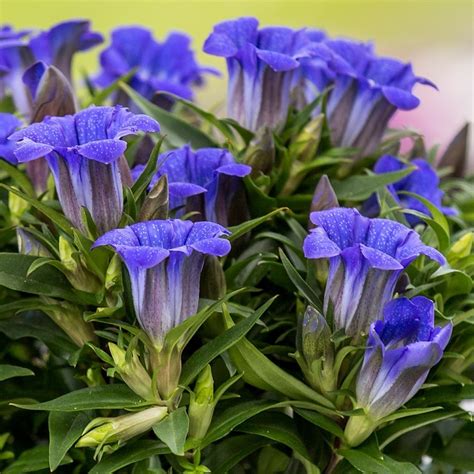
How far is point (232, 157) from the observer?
2.71 ft

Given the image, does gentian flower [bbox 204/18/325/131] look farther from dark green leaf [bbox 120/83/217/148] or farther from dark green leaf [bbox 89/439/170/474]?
dark green leaf [bbox 89/439/170/474]

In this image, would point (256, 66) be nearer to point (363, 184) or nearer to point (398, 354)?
point (363, 184)

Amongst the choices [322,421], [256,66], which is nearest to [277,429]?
[322,421]

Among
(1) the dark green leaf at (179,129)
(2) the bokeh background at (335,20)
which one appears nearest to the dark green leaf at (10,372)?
(1) the dark green leaf at (179,129)

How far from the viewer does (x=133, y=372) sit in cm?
71

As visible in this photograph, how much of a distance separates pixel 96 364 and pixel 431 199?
0.39 metres

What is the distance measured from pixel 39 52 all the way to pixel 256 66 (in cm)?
32

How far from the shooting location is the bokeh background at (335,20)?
10.5 ft

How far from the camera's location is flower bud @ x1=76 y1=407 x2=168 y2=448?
0.69 meters

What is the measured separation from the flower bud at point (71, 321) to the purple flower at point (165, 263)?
0.28 feet

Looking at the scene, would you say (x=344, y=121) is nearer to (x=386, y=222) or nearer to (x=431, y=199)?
(x=431, y=199)

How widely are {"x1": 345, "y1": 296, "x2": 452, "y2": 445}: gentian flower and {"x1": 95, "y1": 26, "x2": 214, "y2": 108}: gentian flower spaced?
0.53 metres

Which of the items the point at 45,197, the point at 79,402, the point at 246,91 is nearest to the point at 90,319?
the point at 79,402

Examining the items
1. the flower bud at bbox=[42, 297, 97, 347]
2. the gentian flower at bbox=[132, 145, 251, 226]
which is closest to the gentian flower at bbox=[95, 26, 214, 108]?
the gentian flower at bbox=[132, 145, 251, 226]
